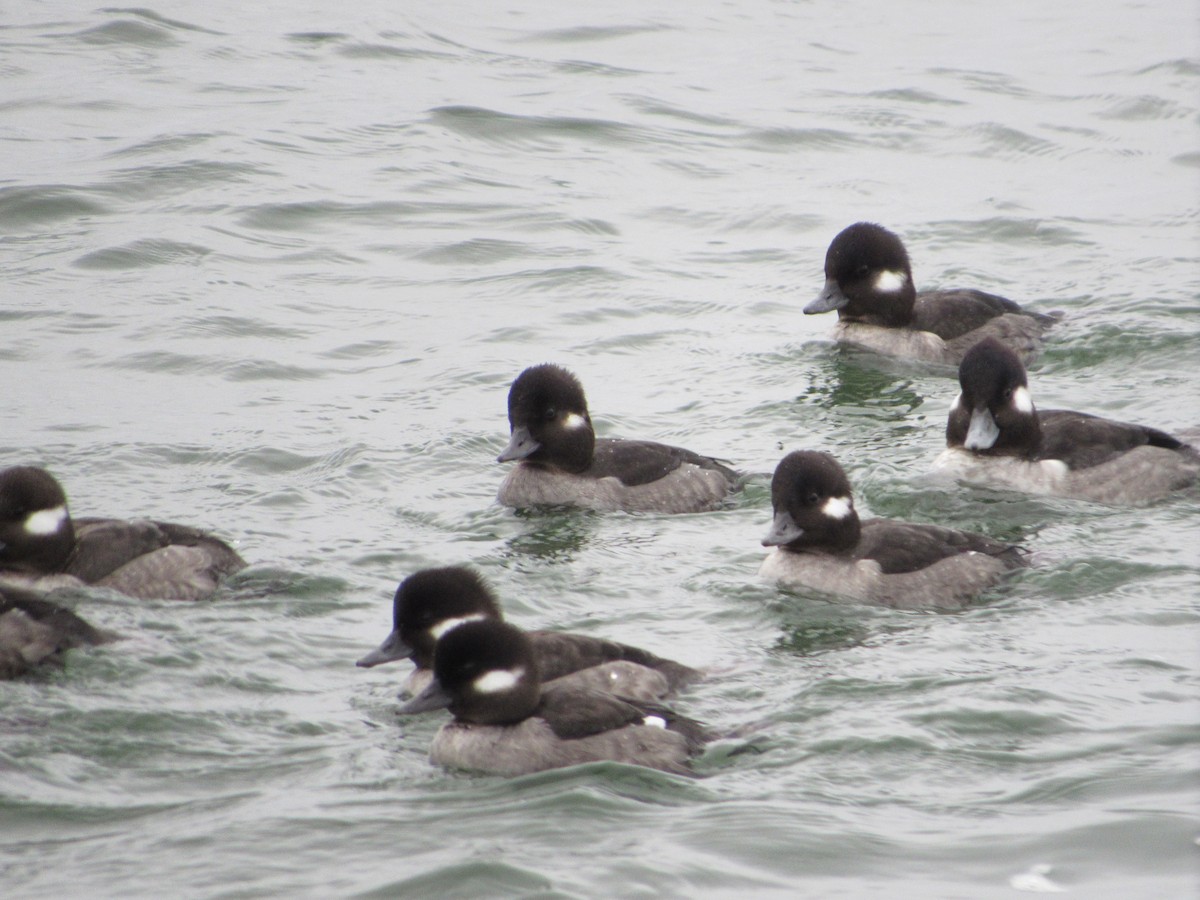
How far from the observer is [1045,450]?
11.7 metres

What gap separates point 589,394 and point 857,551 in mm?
4397

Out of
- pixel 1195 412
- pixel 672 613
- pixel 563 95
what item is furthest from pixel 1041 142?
pixel 672 613

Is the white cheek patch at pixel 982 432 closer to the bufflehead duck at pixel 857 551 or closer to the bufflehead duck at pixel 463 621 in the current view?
the bufflehead duck at pixel 857 551

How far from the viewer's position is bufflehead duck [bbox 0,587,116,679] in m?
8.55

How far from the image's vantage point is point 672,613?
381 inches

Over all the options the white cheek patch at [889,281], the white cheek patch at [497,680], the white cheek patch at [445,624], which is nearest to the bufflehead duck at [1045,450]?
the white cheek patch at [889,281]

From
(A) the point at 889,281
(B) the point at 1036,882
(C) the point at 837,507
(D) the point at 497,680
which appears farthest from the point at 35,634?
(A) the point at 889,281

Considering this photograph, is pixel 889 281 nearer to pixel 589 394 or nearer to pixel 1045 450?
pixel 589 394

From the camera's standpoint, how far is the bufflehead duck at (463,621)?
8312 millimetres

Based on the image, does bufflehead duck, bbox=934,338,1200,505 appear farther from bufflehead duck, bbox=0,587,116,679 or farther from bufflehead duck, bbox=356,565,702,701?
bufflehead duck, bbox=0,587,116,679

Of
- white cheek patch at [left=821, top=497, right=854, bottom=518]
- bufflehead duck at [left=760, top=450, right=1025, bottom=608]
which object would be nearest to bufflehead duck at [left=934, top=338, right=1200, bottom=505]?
bufflehead duck at [left=760, top=450, right=1025, bottom=608]

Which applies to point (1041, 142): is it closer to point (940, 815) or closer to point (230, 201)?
point (230, 201)

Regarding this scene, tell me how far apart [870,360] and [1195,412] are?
9.24 ft

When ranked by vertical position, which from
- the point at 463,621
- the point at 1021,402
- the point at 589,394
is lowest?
the point at 589,394
